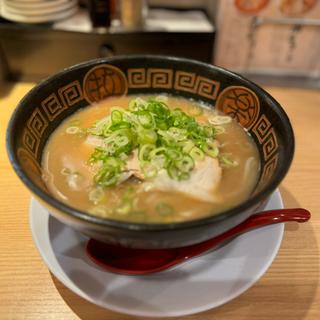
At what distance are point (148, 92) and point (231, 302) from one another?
90 cm

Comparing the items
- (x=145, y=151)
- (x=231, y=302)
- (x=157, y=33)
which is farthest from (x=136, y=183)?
(x=157, y=33)

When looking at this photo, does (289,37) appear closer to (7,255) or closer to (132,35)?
(132,35)

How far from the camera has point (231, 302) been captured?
1.04m

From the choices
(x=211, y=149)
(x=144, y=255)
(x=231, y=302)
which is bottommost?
(x=231, y=302)

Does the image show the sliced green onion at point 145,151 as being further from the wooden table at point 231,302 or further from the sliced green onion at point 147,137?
the wooden table at point 231,302

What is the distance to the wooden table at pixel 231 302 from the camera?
1019 mm

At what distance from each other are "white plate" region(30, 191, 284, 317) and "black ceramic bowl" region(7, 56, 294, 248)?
0.45 feet

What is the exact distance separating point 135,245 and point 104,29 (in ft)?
5.57

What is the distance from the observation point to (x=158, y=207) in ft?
3.72

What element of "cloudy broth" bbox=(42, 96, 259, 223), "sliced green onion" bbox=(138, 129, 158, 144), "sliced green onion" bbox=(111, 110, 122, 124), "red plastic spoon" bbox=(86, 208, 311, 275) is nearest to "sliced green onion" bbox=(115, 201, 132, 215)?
"cloudy broth" bbox=(42, 96, 259, 223)

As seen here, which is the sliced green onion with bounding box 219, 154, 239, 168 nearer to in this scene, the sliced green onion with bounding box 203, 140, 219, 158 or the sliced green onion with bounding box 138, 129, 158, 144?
the sliced green onion with bounding box 203, 140, 219, 158

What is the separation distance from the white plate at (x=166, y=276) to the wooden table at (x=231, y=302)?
96mm

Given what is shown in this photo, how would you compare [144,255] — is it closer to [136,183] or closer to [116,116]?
[136,183]

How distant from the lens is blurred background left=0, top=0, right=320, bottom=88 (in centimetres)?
221
